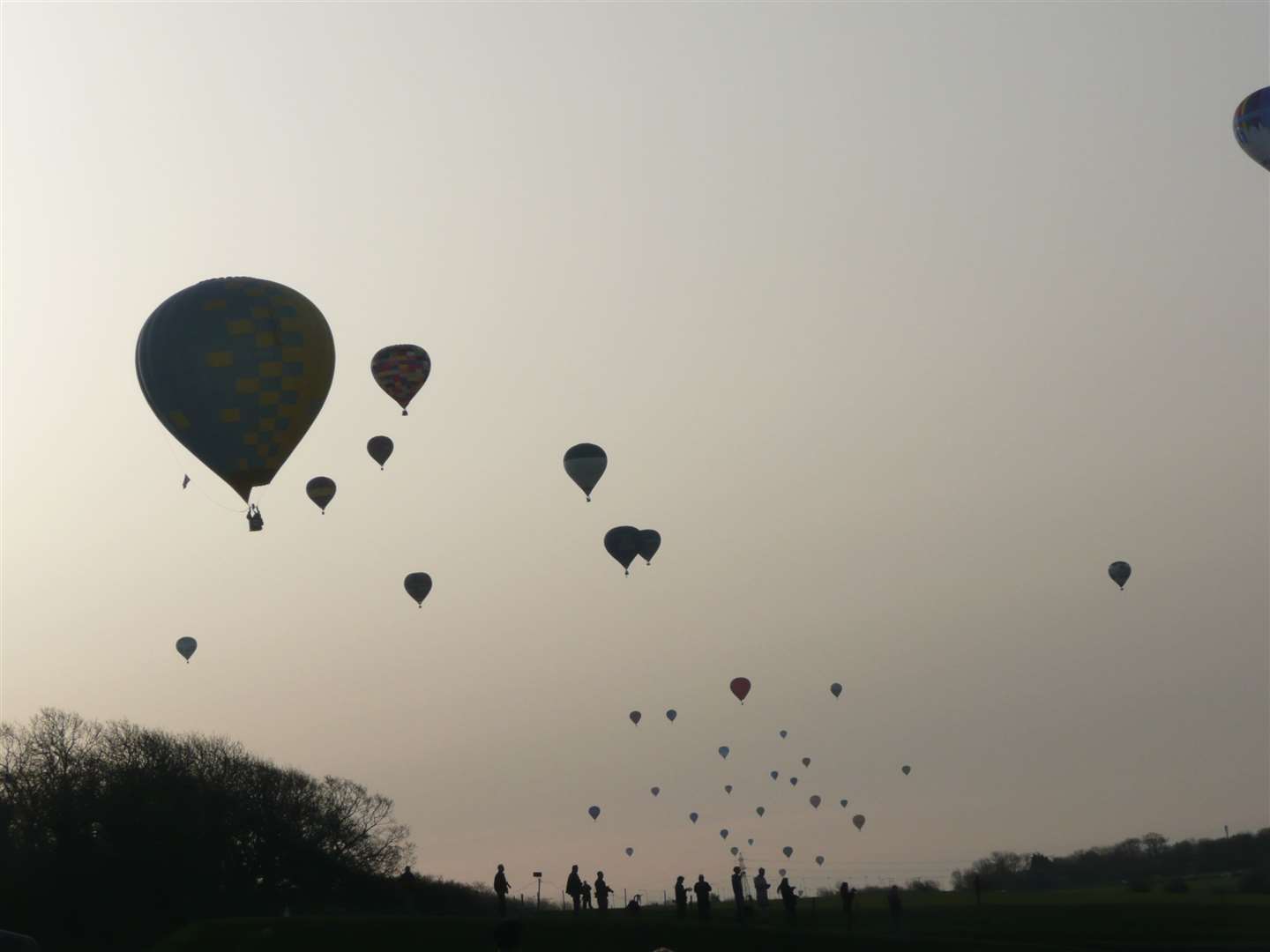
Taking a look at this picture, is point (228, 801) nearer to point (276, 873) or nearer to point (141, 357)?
point (276, 873)

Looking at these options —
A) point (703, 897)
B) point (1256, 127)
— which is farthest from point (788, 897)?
point (1256, 127)

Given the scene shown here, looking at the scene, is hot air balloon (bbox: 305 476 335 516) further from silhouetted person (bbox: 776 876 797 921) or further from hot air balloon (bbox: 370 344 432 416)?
silhouetted person (bbox: 776 876 797 921)

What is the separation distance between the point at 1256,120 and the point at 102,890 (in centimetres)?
6426

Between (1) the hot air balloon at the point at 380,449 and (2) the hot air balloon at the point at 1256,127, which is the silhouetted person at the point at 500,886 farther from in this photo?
(2) the hot air balloon at the point at 1256,127

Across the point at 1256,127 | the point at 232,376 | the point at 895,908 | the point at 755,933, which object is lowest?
the point at 755,933

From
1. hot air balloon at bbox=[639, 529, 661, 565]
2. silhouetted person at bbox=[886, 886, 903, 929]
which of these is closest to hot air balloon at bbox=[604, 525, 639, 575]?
hot air balloon at bbox=[639, 529, 661, 565]

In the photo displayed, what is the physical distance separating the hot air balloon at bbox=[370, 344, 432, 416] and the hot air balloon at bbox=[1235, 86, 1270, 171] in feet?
117

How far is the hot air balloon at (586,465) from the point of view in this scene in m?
76.7

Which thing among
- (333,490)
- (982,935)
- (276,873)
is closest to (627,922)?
(982,935)

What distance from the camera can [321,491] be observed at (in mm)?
82000

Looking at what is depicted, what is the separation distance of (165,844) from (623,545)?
98.0 feet

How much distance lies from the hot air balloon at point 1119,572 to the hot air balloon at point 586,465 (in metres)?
29.1

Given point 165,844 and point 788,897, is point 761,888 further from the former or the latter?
point 165,844

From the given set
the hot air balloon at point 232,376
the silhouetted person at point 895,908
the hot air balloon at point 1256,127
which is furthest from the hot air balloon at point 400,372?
the hot air balloon at point 1256,127
